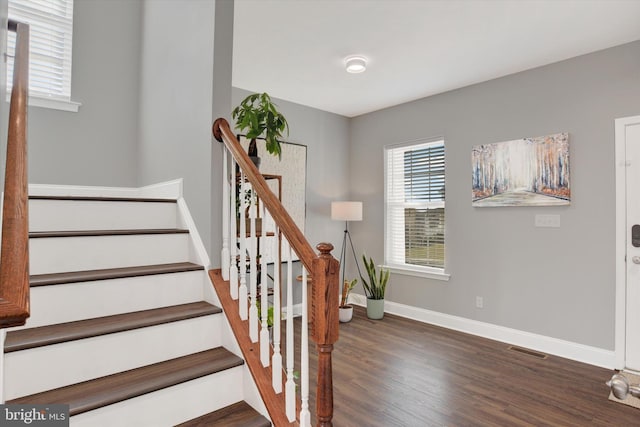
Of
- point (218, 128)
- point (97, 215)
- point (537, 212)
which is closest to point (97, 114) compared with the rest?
point (97, 215)

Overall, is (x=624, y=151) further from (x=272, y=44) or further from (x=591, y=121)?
(x=272, y=44)

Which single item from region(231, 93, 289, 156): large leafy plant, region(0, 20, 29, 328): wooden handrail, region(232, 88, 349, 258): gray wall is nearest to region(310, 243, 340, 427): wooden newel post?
region(0, 20, 29, 328): wooden handrail

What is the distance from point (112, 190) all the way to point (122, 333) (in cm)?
192

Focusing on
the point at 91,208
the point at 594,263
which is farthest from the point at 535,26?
the point at 91,208

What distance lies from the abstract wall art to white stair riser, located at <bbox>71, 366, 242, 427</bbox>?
3007 millimetres

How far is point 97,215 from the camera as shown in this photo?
2.10 metres

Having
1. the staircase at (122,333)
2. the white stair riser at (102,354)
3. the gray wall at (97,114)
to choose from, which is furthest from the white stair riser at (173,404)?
the gray wall at (97,114)

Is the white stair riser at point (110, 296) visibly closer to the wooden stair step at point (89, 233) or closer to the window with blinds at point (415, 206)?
the wooden stair step at point (89, 233)

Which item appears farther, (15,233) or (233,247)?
(233,247)

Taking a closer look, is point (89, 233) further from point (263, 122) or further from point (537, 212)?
point (537, 212)

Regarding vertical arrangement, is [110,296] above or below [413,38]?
below

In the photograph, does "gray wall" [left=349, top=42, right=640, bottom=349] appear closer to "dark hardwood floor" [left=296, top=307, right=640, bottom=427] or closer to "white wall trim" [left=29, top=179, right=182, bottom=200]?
"dark hardwood floor" [left=296, top=307, right=640, bottom=427]

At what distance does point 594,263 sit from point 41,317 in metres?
3.79

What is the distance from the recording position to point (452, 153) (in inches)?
155
